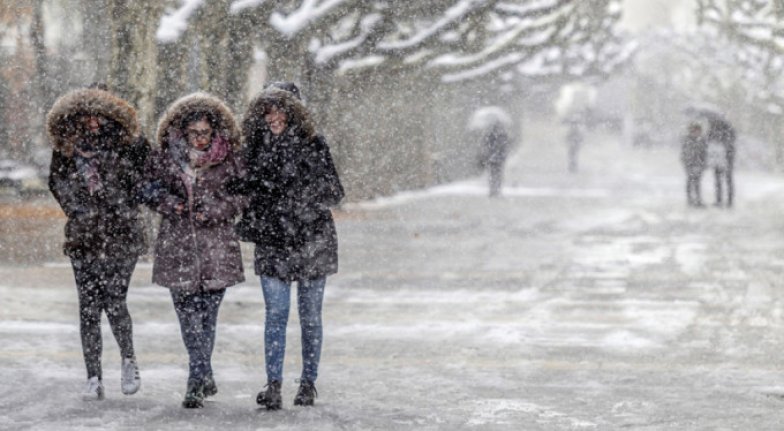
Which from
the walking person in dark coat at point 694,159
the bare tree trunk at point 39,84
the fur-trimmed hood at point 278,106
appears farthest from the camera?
Result: the bare tree trunk at point 39,84

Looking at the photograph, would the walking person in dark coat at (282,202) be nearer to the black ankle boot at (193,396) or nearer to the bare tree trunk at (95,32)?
the black ankle boot at (193,396)

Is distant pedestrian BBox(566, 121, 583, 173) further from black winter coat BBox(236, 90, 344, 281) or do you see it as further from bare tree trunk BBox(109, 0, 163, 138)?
black winter coat BBox(236, 90, 344, 281)

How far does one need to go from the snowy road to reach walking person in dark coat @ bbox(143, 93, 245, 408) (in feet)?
1.69

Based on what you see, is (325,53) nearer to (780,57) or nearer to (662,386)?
(662,386)

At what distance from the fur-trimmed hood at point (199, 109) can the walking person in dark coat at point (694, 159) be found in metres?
18.4

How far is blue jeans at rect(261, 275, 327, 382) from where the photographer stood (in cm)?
718

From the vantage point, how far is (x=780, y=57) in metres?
42.0

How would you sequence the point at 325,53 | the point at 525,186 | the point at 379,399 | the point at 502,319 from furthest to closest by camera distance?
the point at 525,186, the point at 325,53, the point at 502,319, the point at 379,399

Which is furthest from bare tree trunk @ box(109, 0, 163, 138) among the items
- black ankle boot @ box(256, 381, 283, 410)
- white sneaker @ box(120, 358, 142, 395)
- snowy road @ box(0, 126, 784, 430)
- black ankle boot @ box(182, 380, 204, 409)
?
black ankle boot @ box(256, 381, 283, 410)

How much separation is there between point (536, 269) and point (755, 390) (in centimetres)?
669

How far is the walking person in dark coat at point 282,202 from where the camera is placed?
7.12m

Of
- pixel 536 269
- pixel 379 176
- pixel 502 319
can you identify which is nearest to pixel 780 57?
pixel 379 176

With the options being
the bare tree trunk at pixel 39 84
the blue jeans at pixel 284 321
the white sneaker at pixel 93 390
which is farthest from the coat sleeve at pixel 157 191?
the bare tree trunk at pixel 39 84

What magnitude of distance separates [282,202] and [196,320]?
0.74m
